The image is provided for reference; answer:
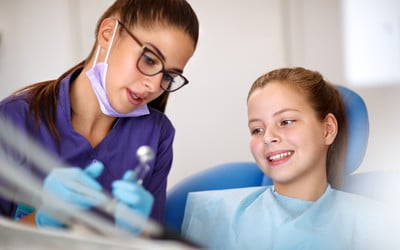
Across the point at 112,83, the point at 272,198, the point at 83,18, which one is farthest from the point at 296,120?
the point at 83,18

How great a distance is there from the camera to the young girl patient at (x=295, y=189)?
87 centimetres

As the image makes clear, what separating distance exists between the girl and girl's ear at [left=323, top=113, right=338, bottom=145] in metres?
0.31

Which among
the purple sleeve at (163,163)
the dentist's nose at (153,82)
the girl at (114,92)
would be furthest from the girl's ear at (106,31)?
the purple sleeve at (163,163)

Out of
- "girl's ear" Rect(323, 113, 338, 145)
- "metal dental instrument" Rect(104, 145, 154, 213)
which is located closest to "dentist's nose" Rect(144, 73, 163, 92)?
"metal dental instrument" Rect(104, 145, 154, 213)

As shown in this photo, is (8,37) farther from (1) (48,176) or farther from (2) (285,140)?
(2) (285,140)

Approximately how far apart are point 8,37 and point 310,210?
2.22 feet

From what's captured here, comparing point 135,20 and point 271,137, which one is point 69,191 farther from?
point 271,137

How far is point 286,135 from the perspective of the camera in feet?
2.86

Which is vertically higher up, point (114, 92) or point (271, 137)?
point (114, 92)

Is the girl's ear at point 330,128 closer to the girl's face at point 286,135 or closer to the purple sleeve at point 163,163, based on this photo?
the girl's face at point 286,135

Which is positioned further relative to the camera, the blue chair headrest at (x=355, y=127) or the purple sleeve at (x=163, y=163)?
the blue chair headrest at (x=355, y=127)

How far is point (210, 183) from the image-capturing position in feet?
3.42

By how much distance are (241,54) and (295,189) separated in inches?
12.4

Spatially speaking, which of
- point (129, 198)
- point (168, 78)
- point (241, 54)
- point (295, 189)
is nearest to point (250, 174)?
point (295, 189)
